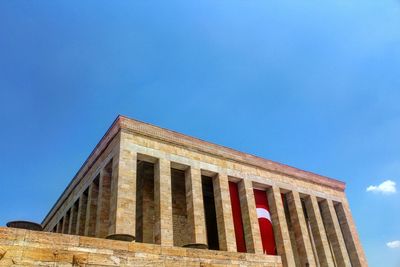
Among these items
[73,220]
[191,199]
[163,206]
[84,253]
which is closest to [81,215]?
[73,220]

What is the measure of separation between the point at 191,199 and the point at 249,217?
338cm

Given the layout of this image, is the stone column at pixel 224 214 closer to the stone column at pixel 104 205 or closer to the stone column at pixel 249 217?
the stone column at pixel 249 217

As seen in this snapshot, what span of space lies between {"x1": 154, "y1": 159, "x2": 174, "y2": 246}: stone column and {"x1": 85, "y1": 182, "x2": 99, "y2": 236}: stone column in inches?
145

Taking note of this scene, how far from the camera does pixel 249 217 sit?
52.3 feet

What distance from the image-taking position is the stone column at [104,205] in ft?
45.0

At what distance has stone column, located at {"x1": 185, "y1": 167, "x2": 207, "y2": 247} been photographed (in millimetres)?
13758

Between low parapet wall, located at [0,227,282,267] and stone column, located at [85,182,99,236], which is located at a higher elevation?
stone column, located at [85,182,99,236]

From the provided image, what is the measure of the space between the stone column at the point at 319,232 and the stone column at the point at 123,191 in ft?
38.3

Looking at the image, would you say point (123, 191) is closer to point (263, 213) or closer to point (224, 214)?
point (224, 214)

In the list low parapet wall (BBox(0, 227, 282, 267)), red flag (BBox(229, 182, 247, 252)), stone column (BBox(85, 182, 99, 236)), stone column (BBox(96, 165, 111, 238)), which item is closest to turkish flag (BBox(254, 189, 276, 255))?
red flag (BBox(229, 182, 247, 252))

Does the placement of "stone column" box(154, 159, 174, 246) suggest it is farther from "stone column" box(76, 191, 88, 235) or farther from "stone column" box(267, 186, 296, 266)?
"stone column" box(267, 186, 296, 266)

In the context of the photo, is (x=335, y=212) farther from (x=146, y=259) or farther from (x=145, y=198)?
(x=146, y=259)

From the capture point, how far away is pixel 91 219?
15.3m

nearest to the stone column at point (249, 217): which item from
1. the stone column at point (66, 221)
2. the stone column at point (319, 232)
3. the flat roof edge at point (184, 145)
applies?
the flat roof edge at point (184, 145)
